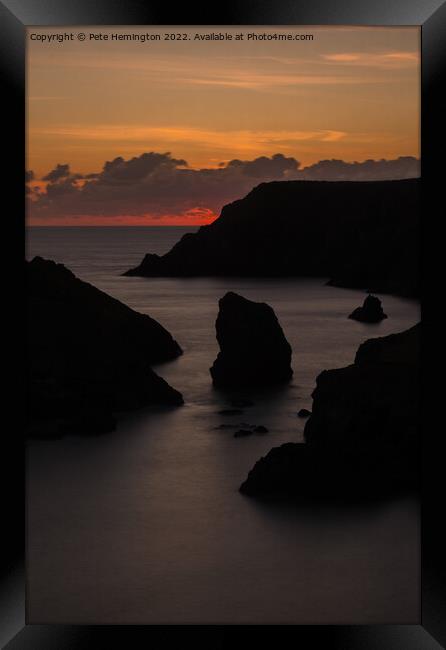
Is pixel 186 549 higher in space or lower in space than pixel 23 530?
lower

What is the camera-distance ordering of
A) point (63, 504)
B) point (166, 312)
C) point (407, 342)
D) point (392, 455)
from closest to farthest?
point (392, 455) → point (63, 504) → point (407, 342) → point (166, 312)

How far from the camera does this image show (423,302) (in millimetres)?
8430

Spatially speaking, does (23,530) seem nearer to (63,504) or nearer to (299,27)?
(299,27)

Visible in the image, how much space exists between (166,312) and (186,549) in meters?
33.3

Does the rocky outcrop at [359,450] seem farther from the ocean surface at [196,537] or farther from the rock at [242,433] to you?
the rock at [242,433]

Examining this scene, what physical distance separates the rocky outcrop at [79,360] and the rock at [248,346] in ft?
8.26

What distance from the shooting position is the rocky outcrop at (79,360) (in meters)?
23.6

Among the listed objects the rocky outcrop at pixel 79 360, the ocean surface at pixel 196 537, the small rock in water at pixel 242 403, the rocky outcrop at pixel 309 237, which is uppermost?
the rocky outcrop at pixel 309 237

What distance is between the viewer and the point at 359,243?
76500mm

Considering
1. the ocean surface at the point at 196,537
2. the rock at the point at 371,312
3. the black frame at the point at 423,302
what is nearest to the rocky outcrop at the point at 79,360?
the ocean surface at the point at 196,537

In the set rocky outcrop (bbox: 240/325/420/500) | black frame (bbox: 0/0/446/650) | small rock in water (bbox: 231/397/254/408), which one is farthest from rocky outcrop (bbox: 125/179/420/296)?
black frame (bbox: 0/0/446/650)

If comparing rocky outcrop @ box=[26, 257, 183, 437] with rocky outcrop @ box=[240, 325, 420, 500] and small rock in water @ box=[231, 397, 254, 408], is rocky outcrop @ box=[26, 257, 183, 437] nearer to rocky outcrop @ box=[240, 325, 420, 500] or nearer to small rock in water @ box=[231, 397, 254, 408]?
small rock in water @ box=[231, 397, 254, 408]

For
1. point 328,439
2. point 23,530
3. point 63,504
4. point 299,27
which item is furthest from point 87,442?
point 299,27

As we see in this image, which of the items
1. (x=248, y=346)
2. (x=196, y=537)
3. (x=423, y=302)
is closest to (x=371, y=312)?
(x=248, y=346)
